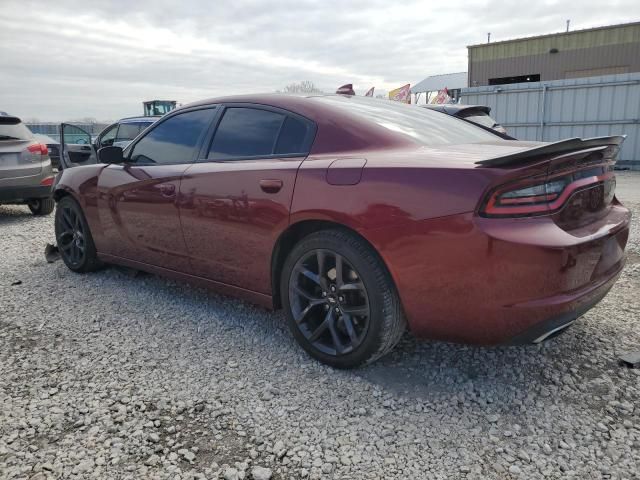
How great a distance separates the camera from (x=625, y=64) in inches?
795

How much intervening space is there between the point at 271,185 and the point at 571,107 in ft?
47.3

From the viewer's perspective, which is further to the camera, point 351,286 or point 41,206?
point 41,206

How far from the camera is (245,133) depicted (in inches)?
129

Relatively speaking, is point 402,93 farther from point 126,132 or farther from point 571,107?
point 126,132

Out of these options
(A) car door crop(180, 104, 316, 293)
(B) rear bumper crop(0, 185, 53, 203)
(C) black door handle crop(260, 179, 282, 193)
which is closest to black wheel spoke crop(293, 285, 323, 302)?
(A) car door crop(180, 104, 316, 293)

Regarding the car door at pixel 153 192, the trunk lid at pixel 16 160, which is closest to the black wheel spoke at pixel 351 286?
the car door at pixel 153 192

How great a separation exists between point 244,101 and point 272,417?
2013 millimetres

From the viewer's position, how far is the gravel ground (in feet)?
6.72

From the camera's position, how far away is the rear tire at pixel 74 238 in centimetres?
457

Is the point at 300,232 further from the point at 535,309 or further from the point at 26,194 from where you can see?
the point at 26,194

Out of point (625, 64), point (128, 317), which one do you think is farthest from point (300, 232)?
point (625, 64)

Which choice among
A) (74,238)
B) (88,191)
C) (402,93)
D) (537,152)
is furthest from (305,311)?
(402,93)

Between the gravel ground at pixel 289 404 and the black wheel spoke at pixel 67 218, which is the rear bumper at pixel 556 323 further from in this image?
the black wheel spoke at pixel 67 218

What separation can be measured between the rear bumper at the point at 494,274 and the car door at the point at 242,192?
30.0 inches
